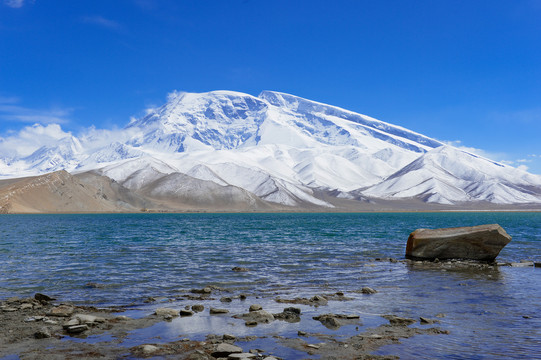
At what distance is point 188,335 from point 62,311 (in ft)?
20.3

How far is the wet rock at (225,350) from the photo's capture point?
43.2 ft

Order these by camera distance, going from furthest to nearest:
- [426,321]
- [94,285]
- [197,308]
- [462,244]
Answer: [462,244]
[94,285]
[197,308]
[426,321]

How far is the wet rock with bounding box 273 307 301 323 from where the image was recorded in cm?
1762

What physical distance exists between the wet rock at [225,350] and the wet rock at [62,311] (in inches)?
306

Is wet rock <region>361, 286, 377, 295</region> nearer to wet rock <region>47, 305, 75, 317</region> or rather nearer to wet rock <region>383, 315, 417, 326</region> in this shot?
wet rock <region>383, 315, 417, 326</region>

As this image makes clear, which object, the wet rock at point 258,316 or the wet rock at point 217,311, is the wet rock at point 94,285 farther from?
the wet rock at point 258,316

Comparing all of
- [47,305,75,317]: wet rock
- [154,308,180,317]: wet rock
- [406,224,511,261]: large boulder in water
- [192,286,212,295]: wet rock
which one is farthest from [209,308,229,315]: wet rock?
[406,224,511,261]: large boulder in water

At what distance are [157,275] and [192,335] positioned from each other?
14819 mm

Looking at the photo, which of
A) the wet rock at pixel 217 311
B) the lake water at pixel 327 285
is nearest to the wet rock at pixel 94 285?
the lake water at pixel 327 285

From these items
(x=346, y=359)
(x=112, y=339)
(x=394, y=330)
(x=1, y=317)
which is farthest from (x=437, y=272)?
(x=1, y=317)

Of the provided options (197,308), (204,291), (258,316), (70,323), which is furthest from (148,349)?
(204,291)

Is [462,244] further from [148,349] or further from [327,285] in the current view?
[148,349]

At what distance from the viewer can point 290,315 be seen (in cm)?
1803

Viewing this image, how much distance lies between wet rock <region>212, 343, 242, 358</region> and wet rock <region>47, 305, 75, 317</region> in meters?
7.77
